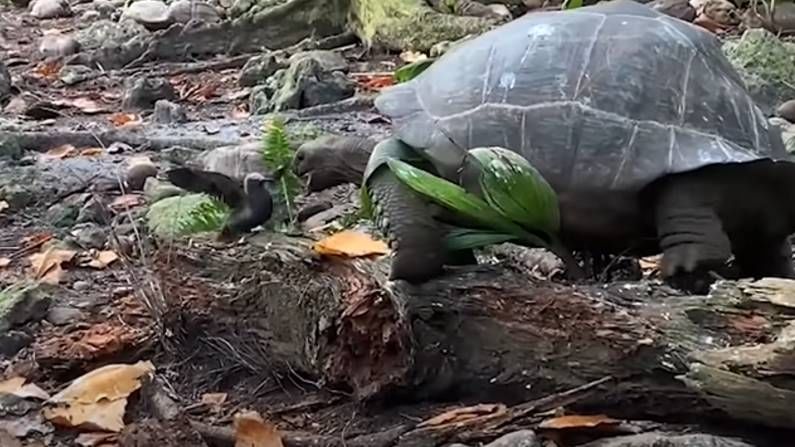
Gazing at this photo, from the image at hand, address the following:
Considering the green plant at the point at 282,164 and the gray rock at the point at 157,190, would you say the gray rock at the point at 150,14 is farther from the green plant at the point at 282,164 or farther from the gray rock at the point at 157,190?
the green plant at the point at 282,164

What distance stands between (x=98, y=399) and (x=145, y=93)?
4294 mm

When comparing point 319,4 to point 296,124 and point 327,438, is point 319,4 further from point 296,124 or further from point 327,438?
point 327,438

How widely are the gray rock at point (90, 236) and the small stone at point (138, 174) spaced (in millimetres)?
563

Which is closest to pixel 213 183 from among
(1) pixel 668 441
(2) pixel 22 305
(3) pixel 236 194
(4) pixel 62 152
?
(3) pixel 236 194

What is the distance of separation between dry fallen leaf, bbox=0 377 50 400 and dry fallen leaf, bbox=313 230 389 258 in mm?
782

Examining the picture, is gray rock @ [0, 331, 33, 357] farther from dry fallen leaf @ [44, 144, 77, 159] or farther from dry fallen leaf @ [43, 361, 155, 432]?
dry fallen leaf @ [44, 144, 77, 159]

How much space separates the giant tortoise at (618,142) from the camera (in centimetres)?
269

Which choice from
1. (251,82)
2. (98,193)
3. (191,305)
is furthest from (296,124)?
(191,305)

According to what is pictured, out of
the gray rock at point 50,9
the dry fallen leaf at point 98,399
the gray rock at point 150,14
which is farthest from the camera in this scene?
the gray rock at point 50,9

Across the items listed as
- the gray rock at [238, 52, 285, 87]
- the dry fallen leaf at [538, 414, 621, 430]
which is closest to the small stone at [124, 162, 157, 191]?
the gray rock at [238, 52, 285, 87]

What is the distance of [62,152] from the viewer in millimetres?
5914

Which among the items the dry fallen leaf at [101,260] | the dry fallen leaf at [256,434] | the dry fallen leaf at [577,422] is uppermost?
the dry fallen leaf at [577,422]

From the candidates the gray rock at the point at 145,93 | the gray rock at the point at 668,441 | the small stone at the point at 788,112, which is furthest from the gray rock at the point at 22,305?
the gray rock at the point at 145,93

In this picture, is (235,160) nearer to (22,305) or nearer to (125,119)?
(22,305)
